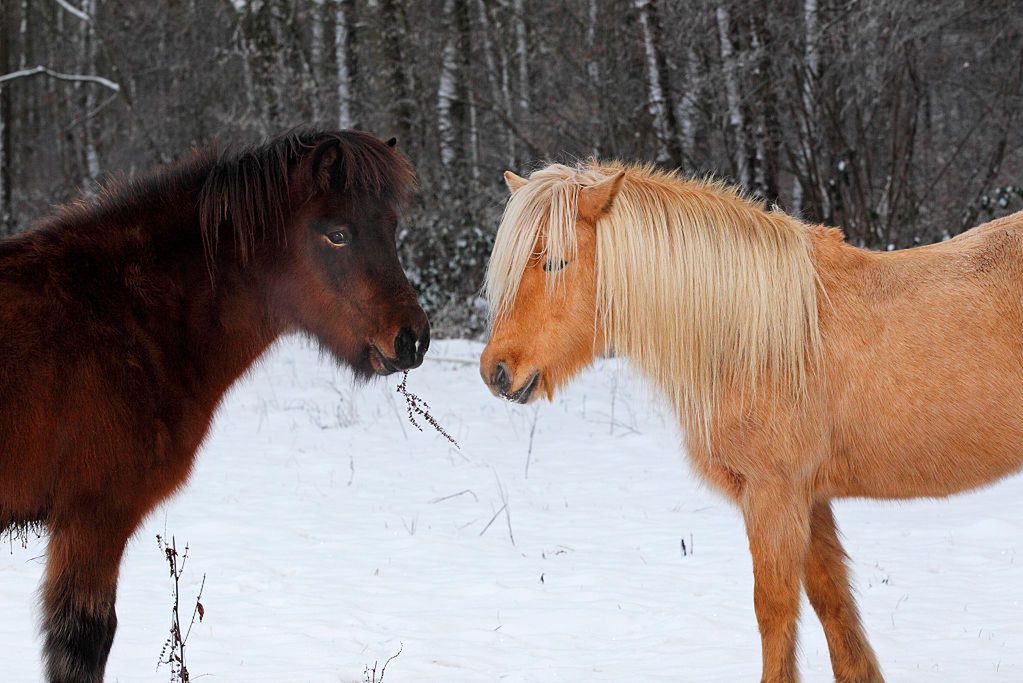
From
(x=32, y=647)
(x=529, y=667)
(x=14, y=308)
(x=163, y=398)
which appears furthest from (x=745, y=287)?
(x=32, y=647)

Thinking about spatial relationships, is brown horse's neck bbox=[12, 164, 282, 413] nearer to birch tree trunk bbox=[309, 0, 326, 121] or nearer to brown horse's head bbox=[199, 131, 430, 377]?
brown horse's head bbox=[199, 131, 430, 377]

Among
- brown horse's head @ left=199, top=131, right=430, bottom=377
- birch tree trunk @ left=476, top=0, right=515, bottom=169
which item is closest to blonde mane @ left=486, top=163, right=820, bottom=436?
brown horse's head @ left=199, top=131, right=430, bottom=377

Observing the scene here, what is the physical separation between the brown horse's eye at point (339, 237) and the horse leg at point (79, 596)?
123 centimetres

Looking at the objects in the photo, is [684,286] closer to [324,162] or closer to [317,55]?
[324,162]

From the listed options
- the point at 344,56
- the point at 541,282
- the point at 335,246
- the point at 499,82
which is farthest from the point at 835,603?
the point at 499,82

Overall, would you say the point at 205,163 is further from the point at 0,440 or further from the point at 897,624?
the point at 897,624

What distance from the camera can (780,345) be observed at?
3457 mm

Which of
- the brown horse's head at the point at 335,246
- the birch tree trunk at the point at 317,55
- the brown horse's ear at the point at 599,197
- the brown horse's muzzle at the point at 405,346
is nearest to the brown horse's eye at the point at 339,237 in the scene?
the brown horse's head at the point at 335,246

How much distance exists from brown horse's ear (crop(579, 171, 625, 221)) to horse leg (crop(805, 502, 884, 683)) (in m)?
1.40

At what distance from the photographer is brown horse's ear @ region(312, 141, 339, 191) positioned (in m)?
3.58

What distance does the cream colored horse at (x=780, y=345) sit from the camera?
3346 mm

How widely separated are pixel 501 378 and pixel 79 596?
5.14ft

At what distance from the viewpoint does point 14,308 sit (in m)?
3.10

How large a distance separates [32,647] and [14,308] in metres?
1.77
